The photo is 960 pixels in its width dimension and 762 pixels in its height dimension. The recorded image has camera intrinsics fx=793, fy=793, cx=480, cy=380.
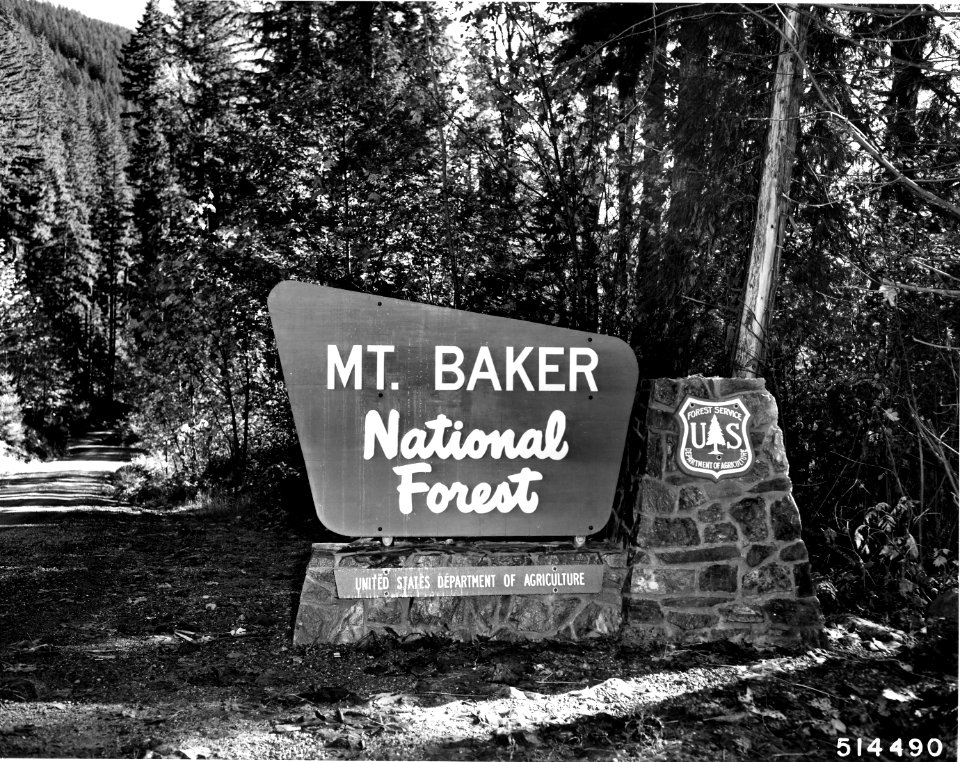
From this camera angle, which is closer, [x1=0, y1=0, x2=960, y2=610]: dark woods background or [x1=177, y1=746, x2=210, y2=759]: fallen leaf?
[x1=177, y1=746, x2=210, y2=759]: fallen leaf

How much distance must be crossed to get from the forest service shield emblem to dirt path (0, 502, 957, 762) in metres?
1.16

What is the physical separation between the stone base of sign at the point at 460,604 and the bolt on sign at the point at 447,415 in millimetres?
135

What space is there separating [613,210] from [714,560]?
4.40 metres

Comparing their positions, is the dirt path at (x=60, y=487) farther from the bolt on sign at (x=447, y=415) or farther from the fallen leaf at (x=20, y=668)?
the bolt on sign at (x=447, y=415)

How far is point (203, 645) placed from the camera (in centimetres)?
524

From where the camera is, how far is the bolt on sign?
204 inches

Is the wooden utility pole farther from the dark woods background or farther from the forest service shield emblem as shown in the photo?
the forest service shield emblem

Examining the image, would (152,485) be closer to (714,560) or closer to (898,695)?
(714,560)

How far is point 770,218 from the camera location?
6.31 m

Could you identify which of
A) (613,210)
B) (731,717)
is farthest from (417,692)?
(613,210)

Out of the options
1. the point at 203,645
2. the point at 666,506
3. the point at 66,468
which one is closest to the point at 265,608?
the point at 203,645

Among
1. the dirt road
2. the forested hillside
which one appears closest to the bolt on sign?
the dirt road

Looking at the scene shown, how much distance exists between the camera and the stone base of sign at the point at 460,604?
5160mm

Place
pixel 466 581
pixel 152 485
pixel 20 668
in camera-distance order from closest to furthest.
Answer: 1. pixel 20 668
2. pixel 466 581
3. pixel 152 485
